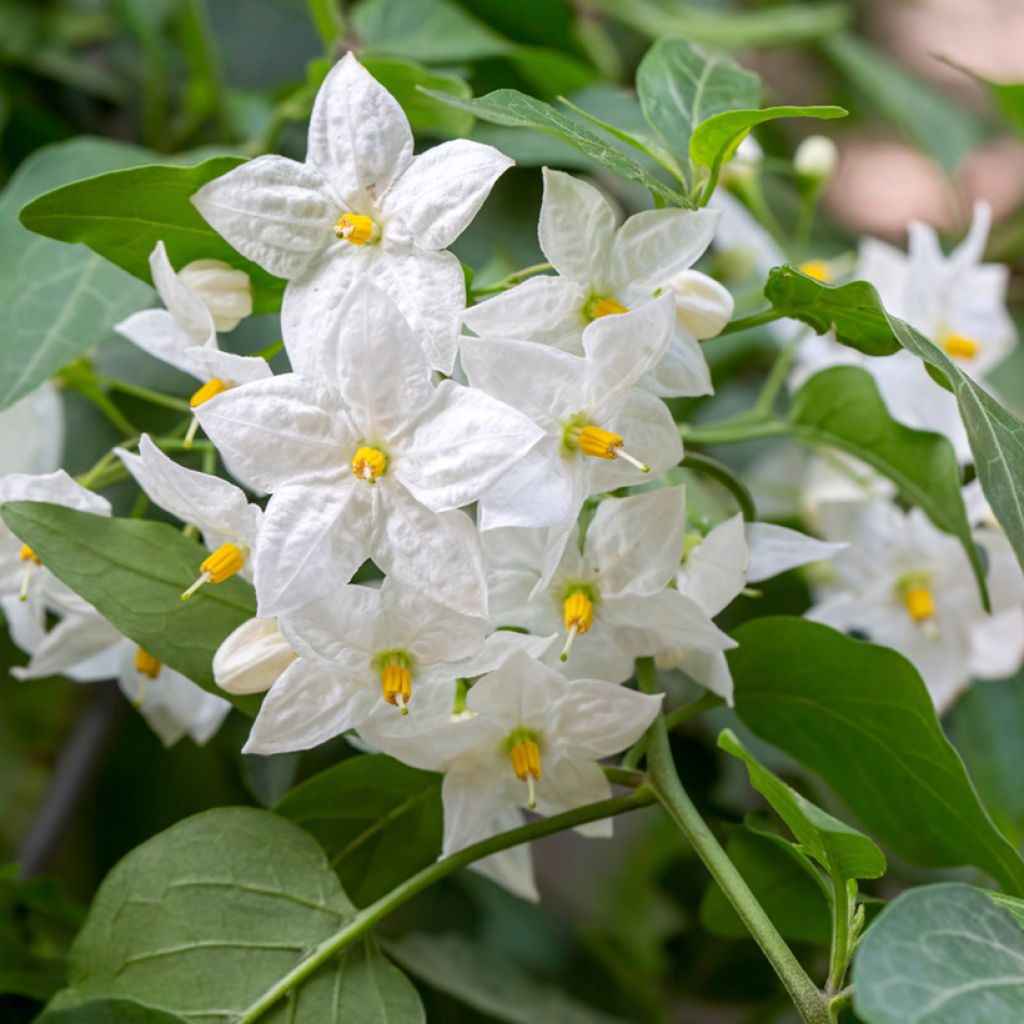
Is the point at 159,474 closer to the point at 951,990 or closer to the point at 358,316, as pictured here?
the point at 358,316

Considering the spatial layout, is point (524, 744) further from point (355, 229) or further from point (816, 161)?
point (816, 161)

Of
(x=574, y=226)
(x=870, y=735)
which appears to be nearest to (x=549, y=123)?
(x=574, y=226)

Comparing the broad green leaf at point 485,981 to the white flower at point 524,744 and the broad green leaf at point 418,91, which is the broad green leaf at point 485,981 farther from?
the broad green leaf at point 418,91

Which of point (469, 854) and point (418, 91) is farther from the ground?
point (418, 91)

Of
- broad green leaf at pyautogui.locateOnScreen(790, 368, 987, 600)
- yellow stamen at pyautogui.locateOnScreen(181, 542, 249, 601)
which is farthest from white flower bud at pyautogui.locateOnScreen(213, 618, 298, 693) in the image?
broad green leaf at pyautogui.locateOnScreen(790, 368, 987, 600)

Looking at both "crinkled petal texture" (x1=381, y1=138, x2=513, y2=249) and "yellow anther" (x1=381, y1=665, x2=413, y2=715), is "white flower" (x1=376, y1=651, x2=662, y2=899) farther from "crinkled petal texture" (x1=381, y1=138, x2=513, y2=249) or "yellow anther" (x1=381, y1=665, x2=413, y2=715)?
"crinkled petal texture" (x1=381, y1=138, x2=513, y2=249)

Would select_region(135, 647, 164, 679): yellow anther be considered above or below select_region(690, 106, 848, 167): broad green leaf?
below
